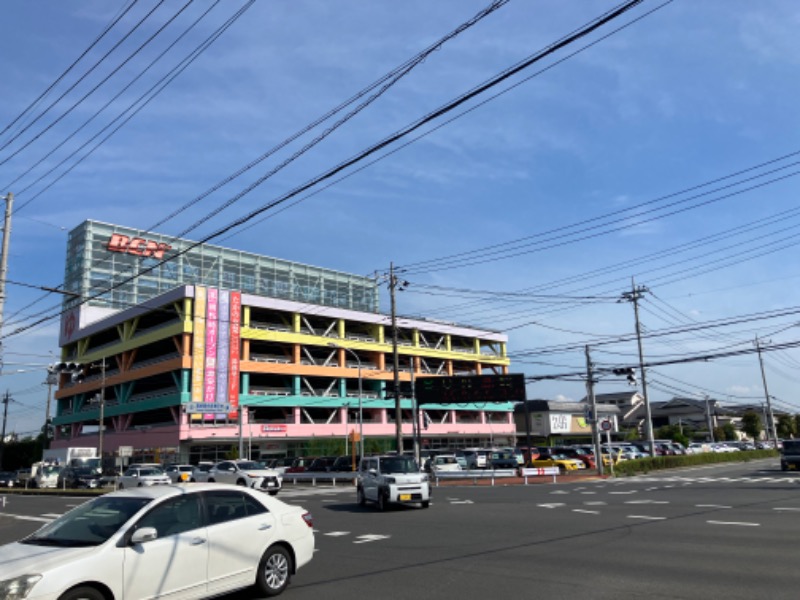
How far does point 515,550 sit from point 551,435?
77.4 m

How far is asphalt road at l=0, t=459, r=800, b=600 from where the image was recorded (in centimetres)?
788

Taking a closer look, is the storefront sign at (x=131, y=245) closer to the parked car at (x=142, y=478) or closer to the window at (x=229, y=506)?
the parked car at (x=142, y=478)

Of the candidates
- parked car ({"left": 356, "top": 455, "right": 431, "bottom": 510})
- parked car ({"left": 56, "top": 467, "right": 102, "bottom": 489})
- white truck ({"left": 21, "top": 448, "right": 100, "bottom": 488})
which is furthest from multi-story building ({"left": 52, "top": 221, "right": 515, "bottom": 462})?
parked car ({"left": 356, "top": 455, "right": 431, "bottom": 510})

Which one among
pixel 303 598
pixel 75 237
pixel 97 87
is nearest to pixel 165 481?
pixel 97 87

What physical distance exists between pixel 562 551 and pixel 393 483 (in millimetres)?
9168

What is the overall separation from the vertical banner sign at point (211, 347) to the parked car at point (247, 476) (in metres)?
24.3

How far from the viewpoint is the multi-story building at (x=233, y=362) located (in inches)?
2213

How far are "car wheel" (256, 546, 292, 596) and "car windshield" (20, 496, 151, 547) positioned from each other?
5.61ft

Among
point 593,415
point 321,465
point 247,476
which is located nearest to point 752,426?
point 593,415

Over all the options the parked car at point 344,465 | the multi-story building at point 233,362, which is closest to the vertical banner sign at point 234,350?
the multi-story building at point 233,362

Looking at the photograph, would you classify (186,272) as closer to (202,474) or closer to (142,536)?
(202,474)

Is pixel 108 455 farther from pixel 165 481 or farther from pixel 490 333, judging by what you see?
pixel 490 333

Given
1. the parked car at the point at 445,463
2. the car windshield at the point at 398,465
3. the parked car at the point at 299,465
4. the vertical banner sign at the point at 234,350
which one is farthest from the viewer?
the vertical banner sign at the point at 234,350

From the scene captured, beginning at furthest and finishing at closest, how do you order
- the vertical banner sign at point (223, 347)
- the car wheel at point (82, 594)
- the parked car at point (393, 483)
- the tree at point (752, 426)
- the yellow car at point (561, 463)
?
1. the tree at point (752, 426)
2. the vertical banner sign at point (223, 347)
3. the yellow car at point (561, 463)
4. the parked car at point (393, 483)
5. the car wheel at point (82, 594)
